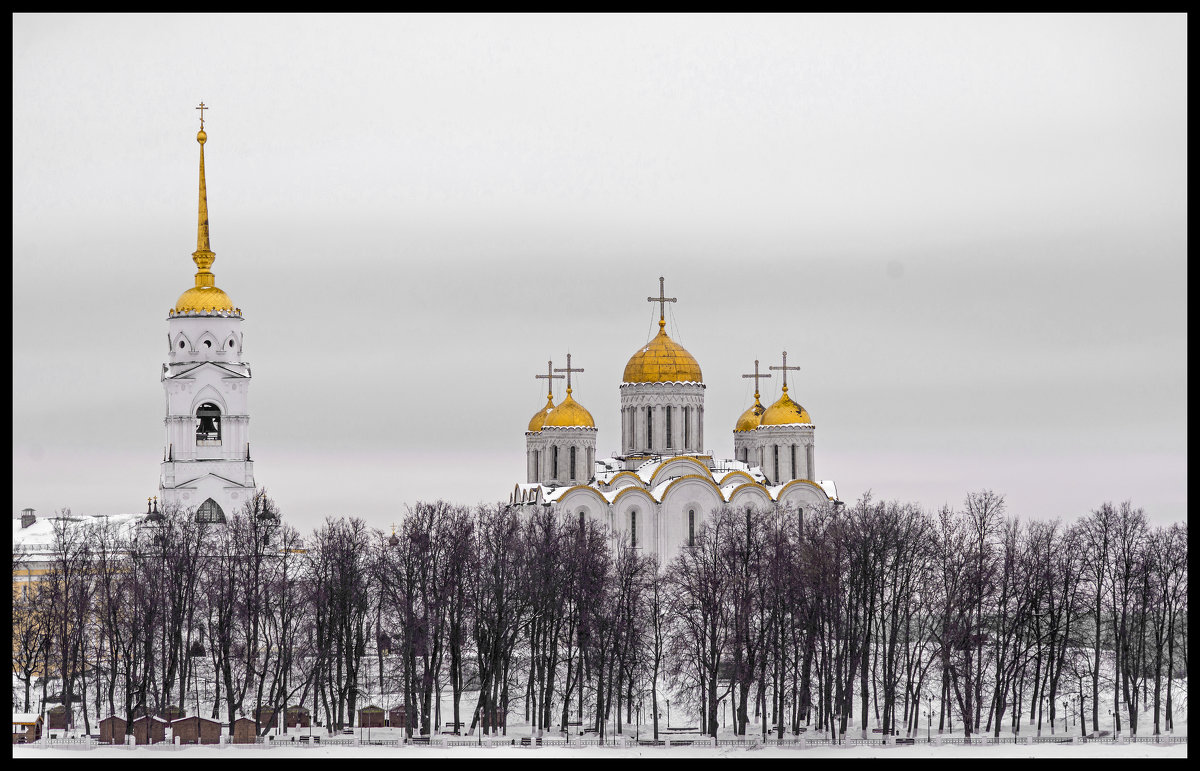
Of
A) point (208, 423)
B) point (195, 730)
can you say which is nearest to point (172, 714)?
point (195, 730)

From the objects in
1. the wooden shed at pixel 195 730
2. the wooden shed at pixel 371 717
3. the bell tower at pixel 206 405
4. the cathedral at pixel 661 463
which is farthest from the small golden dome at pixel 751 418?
the wooden shed at pixel 195 730

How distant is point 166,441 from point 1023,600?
114ft

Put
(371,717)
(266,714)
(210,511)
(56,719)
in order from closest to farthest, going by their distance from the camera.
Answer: (371,717), (266,714), (56,719), (210,511)

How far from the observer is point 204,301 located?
7538 centimetres

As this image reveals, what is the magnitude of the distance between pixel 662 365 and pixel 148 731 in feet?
108

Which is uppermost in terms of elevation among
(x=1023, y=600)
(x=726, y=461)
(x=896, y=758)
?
(x=726, y=461)

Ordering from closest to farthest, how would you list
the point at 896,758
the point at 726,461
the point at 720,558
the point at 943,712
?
the point at 896,758
the point at 943,712
the point at 720,558
the point at 726,461

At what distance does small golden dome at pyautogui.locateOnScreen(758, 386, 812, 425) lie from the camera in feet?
266

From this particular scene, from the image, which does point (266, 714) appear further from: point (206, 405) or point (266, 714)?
point (206, 405)

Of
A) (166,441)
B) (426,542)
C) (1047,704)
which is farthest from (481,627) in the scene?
(166,441)

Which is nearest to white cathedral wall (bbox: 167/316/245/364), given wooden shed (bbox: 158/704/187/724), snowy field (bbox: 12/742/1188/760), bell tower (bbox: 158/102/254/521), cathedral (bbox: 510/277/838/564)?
bell tower (bbox: 158/102/254/521)

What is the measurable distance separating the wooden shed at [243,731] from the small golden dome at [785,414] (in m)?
35.0

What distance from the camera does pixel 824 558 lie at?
53844 mm

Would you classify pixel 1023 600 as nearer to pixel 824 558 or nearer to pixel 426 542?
pixel 824 558
